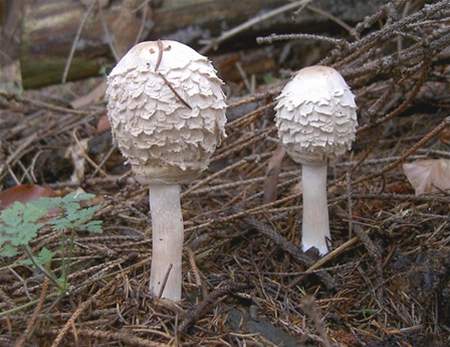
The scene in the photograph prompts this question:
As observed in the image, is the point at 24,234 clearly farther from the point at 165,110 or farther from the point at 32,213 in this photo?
the point at 165,110

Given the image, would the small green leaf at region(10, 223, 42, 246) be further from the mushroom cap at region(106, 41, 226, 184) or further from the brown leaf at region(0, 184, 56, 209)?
the brown leaf at region(0, 184, 56, 209)

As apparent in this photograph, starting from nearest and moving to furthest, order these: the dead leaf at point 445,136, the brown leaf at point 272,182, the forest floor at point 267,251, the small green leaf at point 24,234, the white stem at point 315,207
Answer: the small green leaf at point 24,234
the forest floor at point 267,251
the white stem at point 315,207
the brown leaf at point 272,182
the dead leaf at point 445,136

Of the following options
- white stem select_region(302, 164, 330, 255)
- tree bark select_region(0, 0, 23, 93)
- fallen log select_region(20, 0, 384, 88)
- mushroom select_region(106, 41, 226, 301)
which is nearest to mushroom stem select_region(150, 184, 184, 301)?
mushroom select_region(106, 41, 226, 301)

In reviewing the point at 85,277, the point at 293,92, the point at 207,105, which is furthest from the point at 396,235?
the point at 85,277

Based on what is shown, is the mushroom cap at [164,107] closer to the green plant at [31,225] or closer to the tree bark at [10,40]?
the green plant at [31,225]

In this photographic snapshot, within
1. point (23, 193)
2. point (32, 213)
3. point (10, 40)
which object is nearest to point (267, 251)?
point (32, 213)

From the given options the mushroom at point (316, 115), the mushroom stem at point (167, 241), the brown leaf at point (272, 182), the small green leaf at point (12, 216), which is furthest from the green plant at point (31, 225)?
the brown leaf at point (272, 182)

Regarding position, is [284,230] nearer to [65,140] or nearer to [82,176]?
[82,176]
